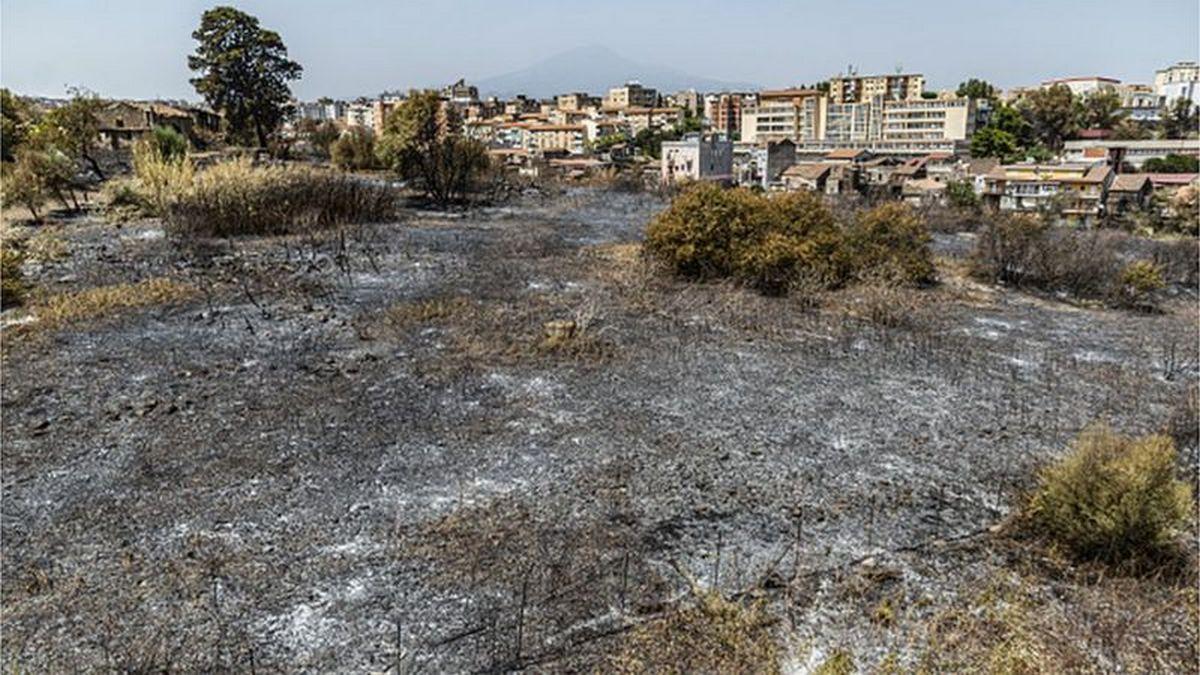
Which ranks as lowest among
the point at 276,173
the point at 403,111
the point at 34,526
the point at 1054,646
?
the point at 1054,646

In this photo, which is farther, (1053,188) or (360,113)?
(360,113)

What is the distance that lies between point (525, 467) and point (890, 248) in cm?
911

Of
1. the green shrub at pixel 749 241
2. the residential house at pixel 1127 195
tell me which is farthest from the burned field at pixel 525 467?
the residential house at pixel 1127 195

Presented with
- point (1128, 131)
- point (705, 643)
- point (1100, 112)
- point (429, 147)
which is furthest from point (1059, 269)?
point (1100, 112)

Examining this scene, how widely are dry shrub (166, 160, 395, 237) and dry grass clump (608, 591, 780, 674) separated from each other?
12.4 m

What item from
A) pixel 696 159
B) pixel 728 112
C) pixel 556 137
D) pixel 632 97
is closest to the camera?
pixel 696 159

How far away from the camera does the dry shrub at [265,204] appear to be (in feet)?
45.8

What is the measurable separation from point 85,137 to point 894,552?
64.9 feet

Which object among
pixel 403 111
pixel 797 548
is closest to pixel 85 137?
pixel 403 111

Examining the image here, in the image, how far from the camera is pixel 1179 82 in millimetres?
113875

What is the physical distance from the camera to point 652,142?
196 feet

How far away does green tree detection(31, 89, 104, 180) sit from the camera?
54.2 ft

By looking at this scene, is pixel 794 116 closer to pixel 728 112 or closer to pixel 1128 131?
pixel 728 112

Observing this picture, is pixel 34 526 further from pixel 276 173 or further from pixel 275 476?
pixel 276 173
